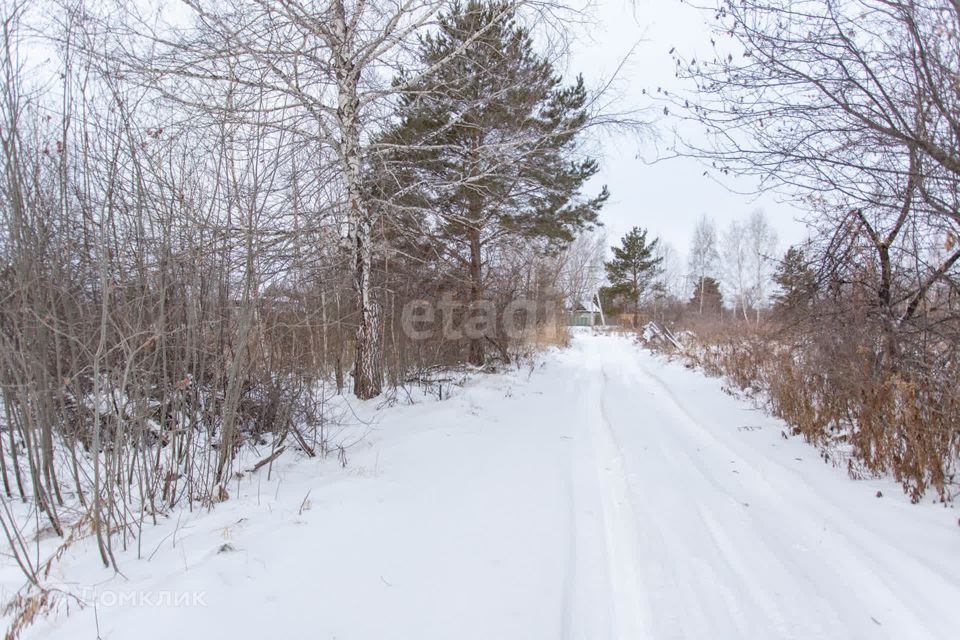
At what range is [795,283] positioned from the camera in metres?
5.04

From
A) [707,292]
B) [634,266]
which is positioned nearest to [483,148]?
[634,266]

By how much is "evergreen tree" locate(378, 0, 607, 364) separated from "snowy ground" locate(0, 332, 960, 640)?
3.67 m

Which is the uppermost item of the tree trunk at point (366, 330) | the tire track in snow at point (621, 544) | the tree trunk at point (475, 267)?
the tree trunk at point (475, 267)

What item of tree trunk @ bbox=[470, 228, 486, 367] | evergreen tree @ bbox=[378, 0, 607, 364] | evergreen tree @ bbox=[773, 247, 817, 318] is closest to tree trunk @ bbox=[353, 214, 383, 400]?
evergreen tree @ bbox=[378, 0, 607, 364]

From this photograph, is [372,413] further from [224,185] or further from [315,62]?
[315,62]

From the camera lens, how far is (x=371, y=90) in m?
5.34

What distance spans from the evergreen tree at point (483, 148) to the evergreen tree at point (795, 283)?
3220mm

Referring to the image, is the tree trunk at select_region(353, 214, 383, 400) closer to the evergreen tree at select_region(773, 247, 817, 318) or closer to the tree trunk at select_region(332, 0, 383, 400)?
the tree trunk at select_region(332, 0, 383, 400)

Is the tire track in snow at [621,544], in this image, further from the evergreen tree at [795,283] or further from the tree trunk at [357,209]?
the tree trunk at [357,209]

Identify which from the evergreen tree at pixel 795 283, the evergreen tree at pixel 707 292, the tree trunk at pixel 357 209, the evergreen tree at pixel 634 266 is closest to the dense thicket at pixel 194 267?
the tree trunk at pixel 357 209

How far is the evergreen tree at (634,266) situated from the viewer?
30969mm

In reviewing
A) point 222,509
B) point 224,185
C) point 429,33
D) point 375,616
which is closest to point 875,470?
point 375,616

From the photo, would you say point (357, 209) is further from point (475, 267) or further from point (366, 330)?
point (475, 267)

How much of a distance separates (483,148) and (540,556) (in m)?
5.00
